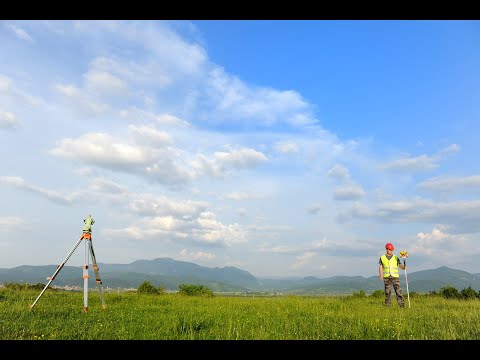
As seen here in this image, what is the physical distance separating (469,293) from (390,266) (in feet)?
38.0

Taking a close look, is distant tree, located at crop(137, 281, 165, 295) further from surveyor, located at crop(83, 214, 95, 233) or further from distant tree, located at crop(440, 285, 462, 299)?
distant tree, located at crop(440, 285, 462, 299)

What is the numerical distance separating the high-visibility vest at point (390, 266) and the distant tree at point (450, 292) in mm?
10036

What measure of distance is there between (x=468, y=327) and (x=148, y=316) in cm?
960

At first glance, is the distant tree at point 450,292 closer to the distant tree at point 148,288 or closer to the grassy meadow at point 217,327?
the grassy meadow at point 217,327

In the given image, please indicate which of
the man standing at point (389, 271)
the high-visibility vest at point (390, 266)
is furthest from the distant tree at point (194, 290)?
the high-visibility vest at point (390, 266)

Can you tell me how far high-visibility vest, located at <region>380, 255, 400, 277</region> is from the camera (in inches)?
708

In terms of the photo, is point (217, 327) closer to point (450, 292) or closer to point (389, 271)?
point (389, 271)

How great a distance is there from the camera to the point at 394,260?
719 inches

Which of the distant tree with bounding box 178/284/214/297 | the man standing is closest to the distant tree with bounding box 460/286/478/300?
the man standing

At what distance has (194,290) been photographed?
26.7m

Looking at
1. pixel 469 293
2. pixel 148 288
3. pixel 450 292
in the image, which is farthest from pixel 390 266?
pixel 148 288
